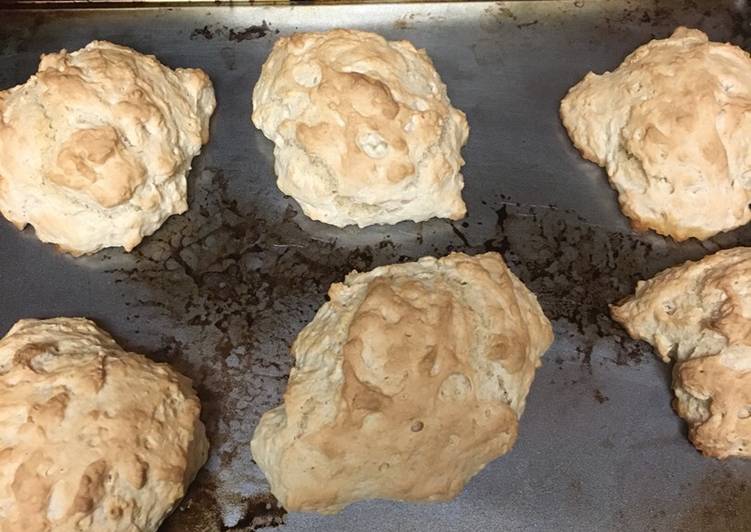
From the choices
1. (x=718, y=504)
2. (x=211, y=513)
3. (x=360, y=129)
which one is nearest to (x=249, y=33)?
(x=360, y=129)

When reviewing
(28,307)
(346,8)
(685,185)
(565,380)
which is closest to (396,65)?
(346,8)

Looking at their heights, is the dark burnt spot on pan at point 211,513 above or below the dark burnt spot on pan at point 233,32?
below

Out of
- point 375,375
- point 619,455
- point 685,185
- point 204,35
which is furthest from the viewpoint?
point 204,35

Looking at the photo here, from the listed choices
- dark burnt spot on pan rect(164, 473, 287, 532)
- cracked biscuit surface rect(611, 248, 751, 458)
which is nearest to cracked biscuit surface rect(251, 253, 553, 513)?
dark burnt spot on pan rect(164, 473, 287, 532)

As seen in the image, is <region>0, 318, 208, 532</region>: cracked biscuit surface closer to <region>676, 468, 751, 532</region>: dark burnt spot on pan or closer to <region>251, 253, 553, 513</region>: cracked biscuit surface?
<region>251, 253, 553, 513</region>: cracked biscuit surface

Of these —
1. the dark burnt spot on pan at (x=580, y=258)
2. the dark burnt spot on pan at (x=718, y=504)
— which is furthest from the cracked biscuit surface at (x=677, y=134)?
the dark burnt spot on pan at (x=718, y=504)

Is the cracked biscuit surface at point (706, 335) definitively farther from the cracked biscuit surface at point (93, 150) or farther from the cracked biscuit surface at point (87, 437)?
the cracked biscuit surface at point (93, 150)

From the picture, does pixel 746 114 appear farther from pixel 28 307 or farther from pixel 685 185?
pixel 28 307
